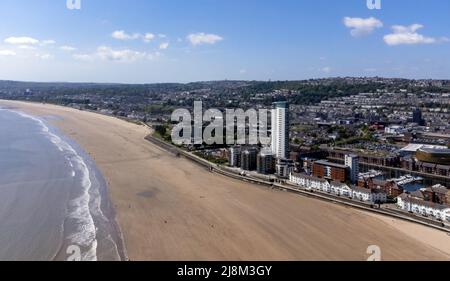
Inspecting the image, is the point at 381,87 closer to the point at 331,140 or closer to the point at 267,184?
the point at 331,140

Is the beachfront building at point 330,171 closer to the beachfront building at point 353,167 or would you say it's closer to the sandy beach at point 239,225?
the beachfront building at point 353,167

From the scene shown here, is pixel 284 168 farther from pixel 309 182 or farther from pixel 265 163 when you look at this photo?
pixel 309 182

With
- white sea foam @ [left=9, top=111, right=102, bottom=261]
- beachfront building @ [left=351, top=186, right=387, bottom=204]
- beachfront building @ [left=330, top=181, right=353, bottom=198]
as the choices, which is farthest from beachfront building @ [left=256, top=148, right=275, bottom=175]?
white sea foam @ [left=9, top=111, right=102, bottom=261]

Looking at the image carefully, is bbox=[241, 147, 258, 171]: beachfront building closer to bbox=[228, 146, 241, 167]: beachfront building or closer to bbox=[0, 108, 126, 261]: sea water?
bbox=[228, 146, 241, 167]: beachfront building

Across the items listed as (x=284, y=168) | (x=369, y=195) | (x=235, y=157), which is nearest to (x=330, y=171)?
(x=284, y=168)

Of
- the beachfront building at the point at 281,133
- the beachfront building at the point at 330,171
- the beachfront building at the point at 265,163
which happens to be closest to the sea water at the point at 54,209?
the beachfront building at the point at 265,163

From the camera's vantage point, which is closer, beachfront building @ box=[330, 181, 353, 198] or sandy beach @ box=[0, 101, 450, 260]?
sandy beach @ box=[0, 101, 450, 260]

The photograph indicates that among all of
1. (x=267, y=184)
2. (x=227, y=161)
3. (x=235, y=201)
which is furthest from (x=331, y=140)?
(x=235, y=201)
